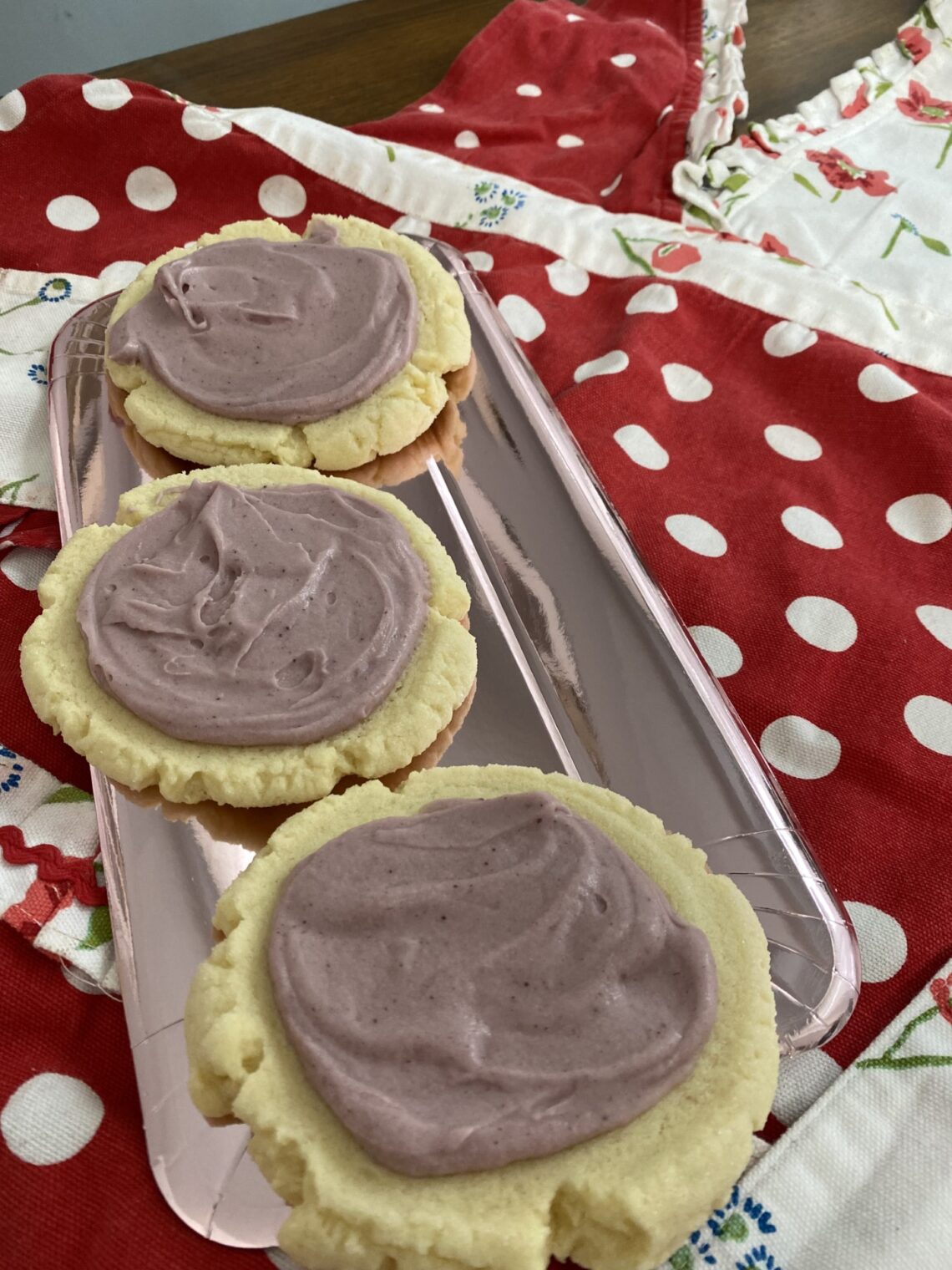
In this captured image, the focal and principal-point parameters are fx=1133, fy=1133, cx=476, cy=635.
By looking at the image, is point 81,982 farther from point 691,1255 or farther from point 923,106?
point 923,106

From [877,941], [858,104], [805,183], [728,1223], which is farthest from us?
[858,104]

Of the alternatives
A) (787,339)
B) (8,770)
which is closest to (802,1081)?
(8,770)

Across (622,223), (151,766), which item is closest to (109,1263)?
(151,766)

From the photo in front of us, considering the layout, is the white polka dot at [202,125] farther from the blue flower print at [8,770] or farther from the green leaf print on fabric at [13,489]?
the blue flower print at [8,770]

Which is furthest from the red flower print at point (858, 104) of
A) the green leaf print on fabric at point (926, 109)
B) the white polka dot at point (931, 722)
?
the white polka dot at point (931, 722)

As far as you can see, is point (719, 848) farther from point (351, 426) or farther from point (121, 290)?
point (121, 290)

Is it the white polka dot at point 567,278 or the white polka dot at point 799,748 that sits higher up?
the white polka dot at point 567,278
